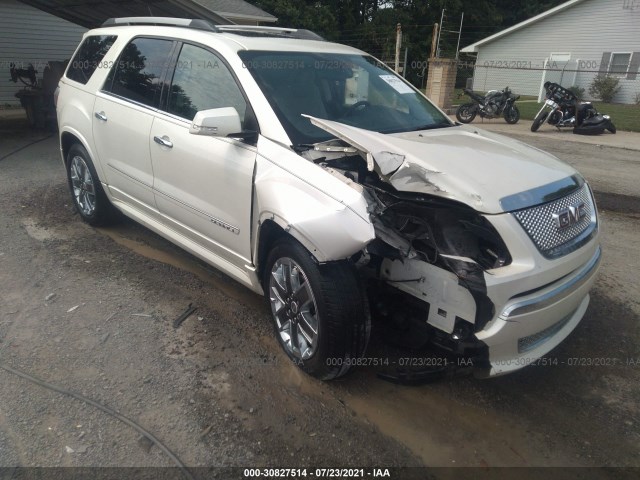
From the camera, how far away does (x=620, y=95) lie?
2339 centimetres

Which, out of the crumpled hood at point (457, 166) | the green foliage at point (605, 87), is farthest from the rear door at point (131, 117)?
the green foliage at point (605, 87)

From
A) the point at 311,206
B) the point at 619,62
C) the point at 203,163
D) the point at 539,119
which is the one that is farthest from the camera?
the point at 619,62

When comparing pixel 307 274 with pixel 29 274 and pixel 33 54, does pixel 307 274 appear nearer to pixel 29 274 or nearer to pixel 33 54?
pixel 29 274

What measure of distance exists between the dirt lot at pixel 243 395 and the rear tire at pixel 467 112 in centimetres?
1105

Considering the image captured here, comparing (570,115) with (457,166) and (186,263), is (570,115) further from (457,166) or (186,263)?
(457,166)

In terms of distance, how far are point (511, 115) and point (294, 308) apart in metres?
13.6

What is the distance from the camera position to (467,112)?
14.5 metres

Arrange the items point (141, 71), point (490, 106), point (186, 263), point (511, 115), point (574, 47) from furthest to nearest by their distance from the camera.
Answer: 1. point (574, 47)
2. point (511, 115)
3. point (490, 106)
4. point (186, 263)
5. point (141, 71)

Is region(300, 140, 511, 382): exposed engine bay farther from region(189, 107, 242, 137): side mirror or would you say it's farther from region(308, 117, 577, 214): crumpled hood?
region(189, 107, 242, 137): side mirror

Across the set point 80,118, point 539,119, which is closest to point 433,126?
point 80,118

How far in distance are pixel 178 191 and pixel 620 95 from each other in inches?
1018

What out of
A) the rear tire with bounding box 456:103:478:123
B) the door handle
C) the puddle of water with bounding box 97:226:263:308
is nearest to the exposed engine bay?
the door handle

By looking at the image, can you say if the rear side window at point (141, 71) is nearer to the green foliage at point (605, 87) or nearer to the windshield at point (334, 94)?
the windshield at point (334, 94)

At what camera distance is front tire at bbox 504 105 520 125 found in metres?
14.5
